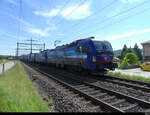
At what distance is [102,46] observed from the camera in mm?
10516

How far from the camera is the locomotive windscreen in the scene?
10.1 meters

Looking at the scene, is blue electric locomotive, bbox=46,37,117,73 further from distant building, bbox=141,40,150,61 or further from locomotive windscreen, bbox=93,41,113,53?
distant building, bbox=141,40,150,61

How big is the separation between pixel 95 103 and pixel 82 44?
677cm

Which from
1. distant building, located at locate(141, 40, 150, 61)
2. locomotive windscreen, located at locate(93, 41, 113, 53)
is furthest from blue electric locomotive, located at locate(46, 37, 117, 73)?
distant building, located at locate(141, 40, 150, 61)

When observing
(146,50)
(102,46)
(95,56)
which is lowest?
(95,56)

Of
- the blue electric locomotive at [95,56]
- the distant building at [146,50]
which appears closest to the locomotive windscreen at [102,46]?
the blue electric locomotive at [95,56]

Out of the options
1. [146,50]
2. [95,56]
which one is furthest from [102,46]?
[146,50]

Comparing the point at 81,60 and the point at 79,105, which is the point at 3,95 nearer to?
the point at 79,105

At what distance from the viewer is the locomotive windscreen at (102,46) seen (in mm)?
10140

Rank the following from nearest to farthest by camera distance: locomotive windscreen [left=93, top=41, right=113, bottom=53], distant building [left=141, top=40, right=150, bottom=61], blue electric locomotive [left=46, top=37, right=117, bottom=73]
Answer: blue electric locomotive [left=46, top=37, right=117, bottom=73] → locomotive windscreen [left=93, top=41, right=113, bottom=53] → distant building [left=141, top=40, right=150, bottom=61]

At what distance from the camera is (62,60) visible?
1571cm

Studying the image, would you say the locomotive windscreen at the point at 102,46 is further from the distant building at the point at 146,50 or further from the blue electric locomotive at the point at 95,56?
the distant building at the point at 146,50

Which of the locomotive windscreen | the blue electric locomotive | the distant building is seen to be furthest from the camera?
the distant building

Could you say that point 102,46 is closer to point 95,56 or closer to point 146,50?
point 95,56
